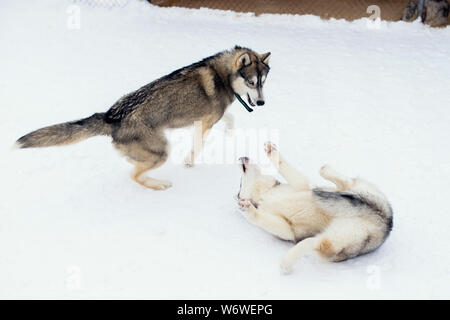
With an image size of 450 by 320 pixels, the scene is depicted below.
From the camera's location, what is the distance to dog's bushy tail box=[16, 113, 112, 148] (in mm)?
3004

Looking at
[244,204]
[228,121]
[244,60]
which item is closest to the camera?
[244,204]

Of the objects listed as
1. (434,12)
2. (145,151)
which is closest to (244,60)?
(145,151)

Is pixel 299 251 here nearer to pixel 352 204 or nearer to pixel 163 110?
pixel 352 204

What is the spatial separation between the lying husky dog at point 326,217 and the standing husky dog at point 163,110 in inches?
35.9

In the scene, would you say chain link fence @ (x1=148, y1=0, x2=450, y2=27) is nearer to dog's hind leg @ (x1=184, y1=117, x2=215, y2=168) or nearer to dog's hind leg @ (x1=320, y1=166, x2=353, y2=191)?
dog's hind leg @ (x1=184, y1=117, x2=215, y2=168)

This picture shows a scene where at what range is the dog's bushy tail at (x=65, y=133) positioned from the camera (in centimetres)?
300

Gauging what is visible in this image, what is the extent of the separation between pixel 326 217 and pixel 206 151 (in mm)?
1574

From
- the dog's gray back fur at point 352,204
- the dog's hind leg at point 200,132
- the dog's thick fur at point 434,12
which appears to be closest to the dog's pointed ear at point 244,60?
the dog's hind leg at point 200,132

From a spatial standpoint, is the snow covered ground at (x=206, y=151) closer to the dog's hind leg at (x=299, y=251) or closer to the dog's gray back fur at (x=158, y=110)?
the dog's hind leg at (x=299, y=251)

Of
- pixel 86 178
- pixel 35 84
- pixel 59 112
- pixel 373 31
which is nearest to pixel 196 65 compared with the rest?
pixel 86 178

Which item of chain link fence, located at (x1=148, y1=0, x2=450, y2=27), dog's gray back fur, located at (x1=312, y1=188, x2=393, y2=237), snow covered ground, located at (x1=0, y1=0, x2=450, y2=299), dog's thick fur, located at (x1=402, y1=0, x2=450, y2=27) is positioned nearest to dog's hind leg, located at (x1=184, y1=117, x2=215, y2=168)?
snow covered ground, located at (x1=0, y1=0, x2=450, y2=299)

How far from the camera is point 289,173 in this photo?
323cm

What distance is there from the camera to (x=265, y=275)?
2.80 metres

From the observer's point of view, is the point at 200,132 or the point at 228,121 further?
the point at 228,121
